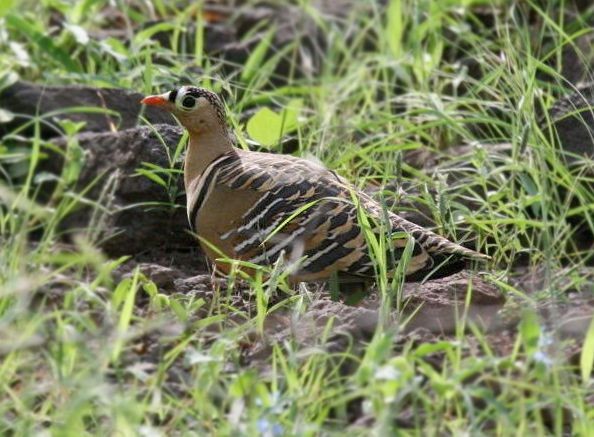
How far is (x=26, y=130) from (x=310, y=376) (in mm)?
2849

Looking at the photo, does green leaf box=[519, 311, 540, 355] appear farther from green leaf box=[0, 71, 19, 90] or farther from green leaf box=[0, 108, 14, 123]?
green leaf box=[0, 71, 19, 90]

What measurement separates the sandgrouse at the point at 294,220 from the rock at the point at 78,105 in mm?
963

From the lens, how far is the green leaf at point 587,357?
3.54 metres

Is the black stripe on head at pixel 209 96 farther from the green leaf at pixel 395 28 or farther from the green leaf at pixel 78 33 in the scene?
the green leaf at pixel 395 28

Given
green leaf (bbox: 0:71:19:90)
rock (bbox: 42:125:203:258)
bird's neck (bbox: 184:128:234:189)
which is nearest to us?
bird's neck (bbox: 184:128:234:189)

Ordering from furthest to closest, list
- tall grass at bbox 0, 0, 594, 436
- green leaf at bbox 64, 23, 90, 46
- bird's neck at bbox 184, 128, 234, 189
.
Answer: green leaf at bbox 64, 23, 90, 46 < bird's neck at bbox 184, 128, 234, 189 < tall grass at bbox 0, 0, 594, 436

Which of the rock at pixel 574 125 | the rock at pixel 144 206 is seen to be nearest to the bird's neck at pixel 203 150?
the rock at pixel 144 206

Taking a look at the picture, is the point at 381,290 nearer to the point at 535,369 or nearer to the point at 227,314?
the point at 227,314

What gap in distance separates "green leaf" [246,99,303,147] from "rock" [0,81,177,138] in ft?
1.78

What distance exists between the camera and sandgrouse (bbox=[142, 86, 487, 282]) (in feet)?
14.2

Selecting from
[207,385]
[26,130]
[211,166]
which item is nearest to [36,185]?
[26,130]

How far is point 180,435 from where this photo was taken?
11.4ft

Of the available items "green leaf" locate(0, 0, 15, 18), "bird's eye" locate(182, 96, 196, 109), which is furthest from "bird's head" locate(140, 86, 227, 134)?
"green leaf" locate(0, 0, 15, 18)

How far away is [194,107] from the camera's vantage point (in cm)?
484
